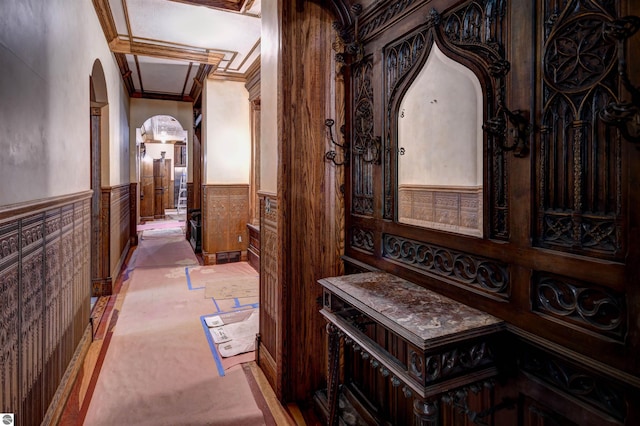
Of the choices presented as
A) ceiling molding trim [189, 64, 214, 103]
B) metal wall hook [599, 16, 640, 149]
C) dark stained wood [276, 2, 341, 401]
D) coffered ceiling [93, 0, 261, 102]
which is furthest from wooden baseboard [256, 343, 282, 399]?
ceiling molding trim [189, 64, 214, 103]

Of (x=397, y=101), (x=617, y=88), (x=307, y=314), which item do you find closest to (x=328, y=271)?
(x=307, y=314)

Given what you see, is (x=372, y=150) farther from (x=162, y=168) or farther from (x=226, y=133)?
(x=162, y=168)

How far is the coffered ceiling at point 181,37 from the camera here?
139 inches

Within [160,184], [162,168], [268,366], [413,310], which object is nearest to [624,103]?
[413,310]

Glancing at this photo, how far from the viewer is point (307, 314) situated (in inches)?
87.6

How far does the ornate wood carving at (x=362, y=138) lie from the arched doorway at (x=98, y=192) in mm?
3310

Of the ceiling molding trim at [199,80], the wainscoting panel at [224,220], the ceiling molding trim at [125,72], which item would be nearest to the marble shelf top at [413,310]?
the wainscoting panel at [224,220]

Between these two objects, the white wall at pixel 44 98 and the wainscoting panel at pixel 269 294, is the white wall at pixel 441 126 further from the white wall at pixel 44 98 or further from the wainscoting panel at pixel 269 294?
the white wall at pixel 44 98

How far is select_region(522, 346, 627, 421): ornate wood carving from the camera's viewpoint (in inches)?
35.3

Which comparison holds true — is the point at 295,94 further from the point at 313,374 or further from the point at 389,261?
the point at 313,374

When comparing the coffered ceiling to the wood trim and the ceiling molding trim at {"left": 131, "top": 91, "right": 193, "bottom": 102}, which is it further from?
the wood trim

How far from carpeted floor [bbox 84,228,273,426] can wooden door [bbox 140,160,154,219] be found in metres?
9.33

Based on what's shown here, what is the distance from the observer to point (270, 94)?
2.41 metres

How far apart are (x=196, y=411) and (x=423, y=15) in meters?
2.37
